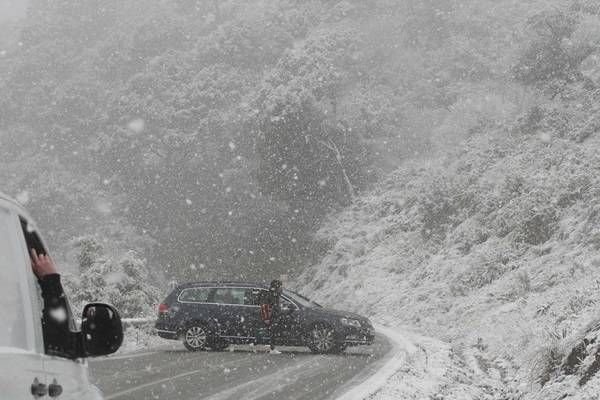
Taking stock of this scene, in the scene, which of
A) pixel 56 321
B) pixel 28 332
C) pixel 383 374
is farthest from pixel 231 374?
pixel 28 332

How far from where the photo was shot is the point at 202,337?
18.5 meters

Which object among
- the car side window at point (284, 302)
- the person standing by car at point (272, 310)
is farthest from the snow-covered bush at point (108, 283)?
the car side window at point (284, 302)

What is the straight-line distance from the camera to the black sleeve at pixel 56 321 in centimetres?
313

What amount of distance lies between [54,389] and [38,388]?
0.25 m

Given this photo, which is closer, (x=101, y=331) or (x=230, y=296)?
(x=101, y=331)

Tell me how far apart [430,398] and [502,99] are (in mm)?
38482

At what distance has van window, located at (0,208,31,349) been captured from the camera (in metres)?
2.59

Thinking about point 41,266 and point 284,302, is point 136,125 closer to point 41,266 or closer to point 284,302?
point 284,302

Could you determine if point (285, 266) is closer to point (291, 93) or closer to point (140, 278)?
point (291, 93)

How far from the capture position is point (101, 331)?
3.07 metres

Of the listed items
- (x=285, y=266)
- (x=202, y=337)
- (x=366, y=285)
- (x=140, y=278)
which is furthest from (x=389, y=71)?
(x=202, y=337)

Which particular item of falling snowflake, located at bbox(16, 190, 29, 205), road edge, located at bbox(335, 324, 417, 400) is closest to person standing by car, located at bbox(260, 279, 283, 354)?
road edge, located at bbox(335, 324, 417, 400)

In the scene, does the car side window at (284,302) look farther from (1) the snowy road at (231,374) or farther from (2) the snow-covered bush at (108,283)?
(2) the snow-covered bush at (108,283)

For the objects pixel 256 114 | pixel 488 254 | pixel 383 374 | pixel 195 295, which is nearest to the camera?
pixel 383 374
